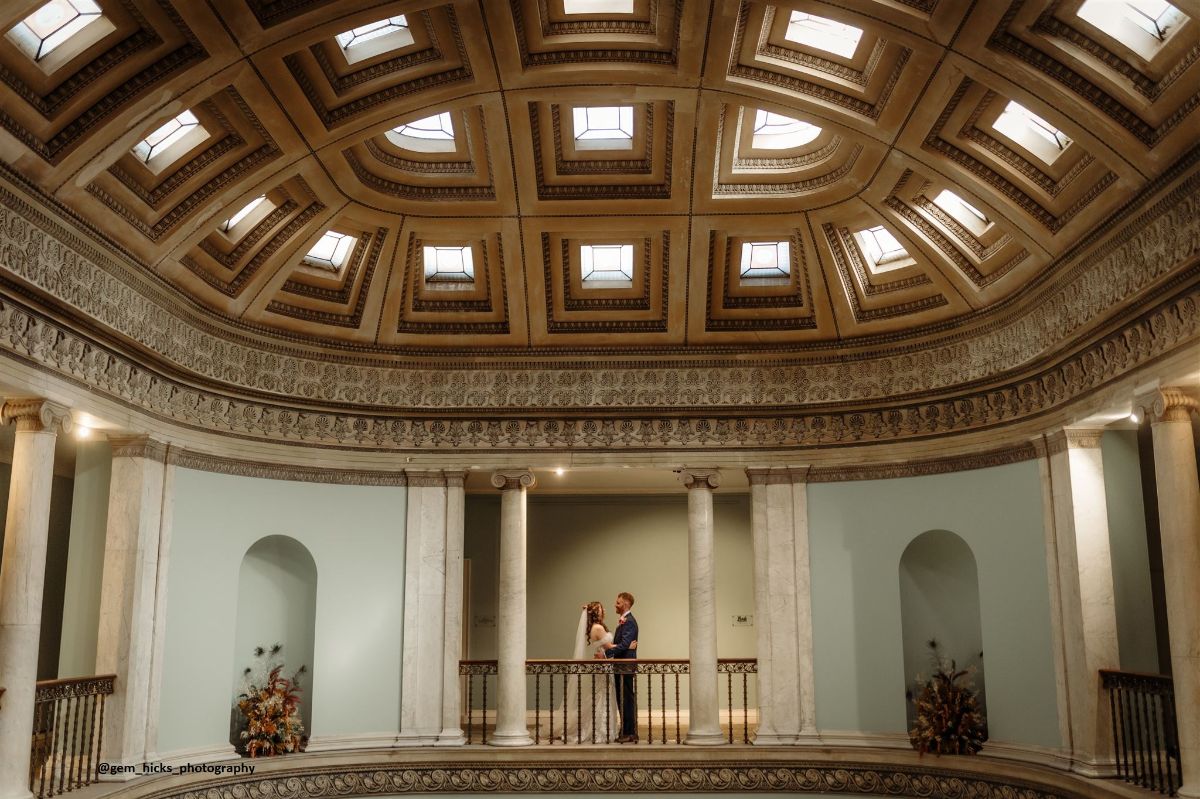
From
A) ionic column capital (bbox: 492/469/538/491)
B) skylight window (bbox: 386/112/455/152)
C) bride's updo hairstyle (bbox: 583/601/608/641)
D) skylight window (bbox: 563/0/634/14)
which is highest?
skylight window (bbox: 563/0/634/14)

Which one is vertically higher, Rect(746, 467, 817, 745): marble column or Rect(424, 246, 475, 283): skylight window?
Rect(424, 246, 475, 283): skylight window

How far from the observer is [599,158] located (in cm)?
1240

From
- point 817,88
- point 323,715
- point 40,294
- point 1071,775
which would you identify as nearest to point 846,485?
point 1071,775

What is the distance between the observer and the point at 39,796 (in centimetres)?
938

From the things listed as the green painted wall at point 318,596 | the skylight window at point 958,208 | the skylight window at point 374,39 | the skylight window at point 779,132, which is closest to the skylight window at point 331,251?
the green painted wall at point 318,596

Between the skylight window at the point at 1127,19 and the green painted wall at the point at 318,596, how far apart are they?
31.2 ft

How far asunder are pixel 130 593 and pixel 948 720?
919cm

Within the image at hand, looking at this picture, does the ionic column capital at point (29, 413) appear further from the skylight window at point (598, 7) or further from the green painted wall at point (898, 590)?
the green painted wall at point (898, 590)

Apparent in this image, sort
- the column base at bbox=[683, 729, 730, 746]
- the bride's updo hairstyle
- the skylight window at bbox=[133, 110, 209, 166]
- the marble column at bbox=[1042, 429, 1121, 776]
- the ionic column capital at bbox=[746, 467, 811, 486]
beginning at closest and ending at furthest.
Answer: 1. the skylight window at bbox=[133, 110, 209, 166]
2. the marble column at bbox=[1042, 429, 1121, 776]
3. the column base at bbox=[683, 729, 730, 746]
4. the ionic column capital at bbox=[746, 467, 811, 486]
5. the bride's updo hairstyle

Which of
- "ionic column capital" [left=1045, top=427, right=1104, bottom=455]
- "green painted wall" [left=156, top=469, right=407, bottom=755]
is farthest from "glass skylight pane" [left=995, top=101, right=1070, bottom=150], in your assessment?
"green painted wall" [left=156, top=469, right=407, bottom=755]

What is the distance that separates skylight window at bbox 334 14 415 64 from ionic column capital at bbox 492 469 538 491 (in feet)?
18.5

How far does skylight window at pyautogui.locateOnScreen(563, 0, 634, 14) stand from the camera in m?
10.3

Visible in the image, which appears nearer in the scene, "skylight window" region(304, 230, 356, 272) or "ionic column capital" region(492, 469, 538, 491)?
"skylight window" region(304, 230, 356, 272)

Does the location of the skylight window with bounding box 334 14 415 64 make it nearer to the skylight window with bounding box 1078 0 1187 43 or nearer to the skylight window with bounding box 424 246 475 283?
the skylight window with bounding box 424 246 475 283
